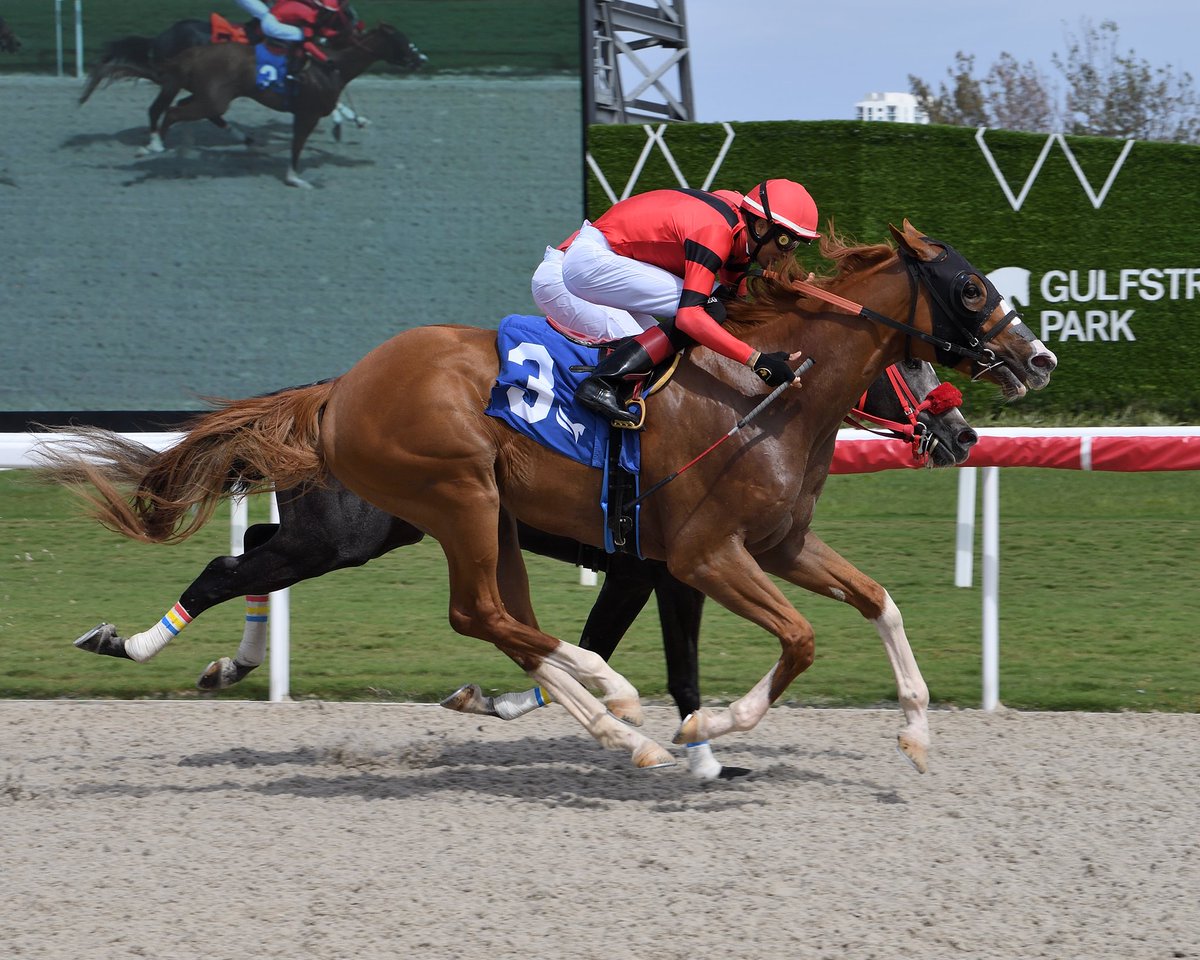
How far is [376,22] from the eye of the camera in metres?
15.8

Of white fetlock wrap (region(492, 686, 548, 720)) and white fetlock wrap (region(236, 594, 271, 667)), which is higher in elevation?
white fetlock wrap (region(236, 594, 271, 667))

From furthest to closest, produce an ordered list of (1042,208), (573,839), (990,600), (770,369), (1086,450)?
1. (1042,208)
2. (1086,450)
3. (990,600)
4. (770,369)
5. (573,839)

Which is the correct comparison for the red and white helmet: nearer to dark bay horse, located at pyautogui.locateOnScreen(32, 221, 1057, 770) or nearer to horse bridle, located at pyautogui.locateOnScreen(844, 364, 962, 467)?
dark bay horse, located at pyautogui.locateOnScreen(32, 221, 1057, 770)

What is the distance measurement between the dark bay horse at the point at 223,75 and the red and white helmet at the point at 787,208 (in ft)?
40.9

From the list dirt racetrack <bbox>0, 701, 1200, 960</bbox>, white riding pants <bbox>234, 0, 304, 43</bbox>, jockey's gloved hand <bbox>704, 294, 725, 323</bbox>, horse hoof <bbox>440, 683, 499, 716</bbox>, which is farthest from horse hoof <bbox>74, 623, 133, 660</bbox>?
white riding pants <bbox>234, 0, 304, 43</bbox>

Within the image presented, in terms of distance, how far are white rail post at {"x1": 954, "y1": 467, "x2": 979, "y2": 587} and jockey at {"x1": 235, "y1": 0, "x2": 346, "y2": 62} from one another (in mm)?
10574

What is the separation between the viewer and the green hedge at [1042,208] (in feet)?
42.7

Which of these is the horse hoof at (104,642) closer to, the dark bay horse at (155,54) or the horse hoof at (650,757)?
the horse hoof at (650,757)

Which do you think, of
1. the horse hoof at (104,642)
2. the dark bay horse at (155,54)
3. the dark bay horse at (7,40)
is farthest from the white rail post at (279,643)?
the dark bay horse at (7,40)

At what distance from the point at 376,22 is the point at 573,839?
44.7 ft

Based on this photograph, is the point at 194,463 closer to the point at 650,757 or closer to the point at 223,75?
the point at 650,757

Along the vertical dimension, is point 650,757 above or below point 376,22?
below

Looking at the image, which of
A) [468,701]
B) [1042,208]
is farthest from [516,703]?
[1042,208]

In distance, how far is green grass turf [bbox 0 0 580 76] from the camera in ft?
51.3
